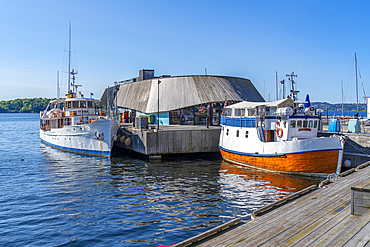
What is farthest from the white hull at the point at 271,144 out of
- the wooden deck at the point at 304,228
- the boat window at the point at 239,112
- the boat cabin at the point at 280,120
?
the wooden deck at the point at 304,228

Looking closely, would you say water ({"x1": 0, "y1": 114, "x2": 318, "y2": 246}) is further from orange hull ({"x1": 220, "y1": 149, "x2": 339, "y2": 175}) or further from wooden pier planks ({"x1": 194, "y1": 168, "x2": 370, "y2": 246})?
wooden pier planks ({"x1": 194, "y1": 168, "x2": 370, "y2": 246})

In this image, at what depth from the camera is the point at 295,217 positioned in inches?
Result: 388

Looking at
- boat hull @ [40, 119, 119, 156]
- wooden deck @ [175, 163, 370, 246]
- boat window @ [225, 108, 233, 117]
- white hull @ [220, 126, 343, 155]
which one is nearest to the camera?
wooden deck @ [175, 163, 370, 246]

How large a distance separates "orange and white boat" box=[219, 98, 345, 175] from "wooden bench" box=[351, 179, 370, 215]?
12.6 m

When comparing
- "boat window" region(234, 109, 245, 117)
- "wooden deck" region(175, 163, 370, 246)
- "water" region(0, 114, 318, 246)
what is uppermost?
"boat window" region(234, 109, 245, 117)

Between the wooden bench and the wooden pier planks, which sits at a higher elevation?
the wooden bench

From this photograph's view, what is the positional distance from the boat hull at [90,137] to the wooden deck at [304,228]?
2417 cm

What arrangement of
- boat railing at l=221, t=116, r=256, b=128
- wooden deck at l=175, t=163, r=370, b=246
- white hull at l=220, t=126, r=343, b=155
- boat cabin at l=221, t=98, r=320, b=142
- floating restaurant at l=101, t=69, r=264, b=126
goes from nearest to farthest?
wooden deck at l=175, t=163, r=370, b=246
white hull at l=220, t=126, r=343, b=155
boat cabin at l=221, t=98, r=320, b=142
boat railing at l=221, t=116, r=256, b=128
floating restaurant at l=101, t=69, r=264, b=126

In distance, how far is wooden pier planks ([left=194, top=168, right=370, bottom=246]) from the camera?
7531 millimetres

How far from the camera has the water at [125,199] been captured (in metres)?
12.3

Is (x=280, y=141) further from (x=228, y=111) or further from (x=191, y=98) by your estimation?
(x=191, y=98)

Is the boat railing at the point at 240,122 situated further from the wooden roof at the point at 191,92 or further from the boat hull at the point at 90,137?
the boat hull at the point at 90,137

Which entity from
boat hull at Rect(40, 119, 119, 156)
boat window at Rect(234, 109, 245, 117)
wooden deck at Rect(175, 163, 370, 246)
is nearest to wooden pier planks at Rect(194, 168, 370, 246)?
wooden deck at Rect(175, 163, 370, 246)

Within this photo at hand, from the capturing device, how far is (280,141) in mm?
22766
